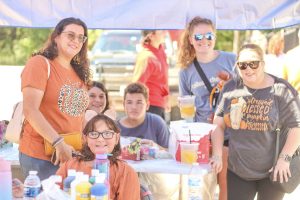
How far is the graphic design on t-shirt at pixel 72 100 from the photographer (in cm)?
399

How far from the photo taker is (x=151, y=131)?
5.49 metres

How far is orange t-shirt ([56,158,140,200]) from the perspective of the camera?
3649 mm

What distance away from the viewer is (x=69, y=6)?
5.12 m

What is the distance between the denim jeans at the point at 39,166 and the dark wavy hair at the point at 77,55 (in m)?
0.65

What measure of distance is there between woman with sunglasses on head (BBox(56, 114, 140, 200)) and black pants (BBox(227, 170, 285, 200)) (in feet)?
3.08

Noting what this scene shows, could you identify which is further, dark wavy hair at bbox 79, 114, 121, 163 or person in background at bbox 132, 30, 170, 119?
person in background at bbox 132, 30, 170, 119

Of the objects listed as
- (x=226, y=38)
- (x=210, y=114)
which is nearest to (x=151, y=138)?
(x=210, y=114)

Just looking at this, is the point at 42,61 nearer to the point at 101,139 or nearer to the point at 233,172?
the point at 101,139

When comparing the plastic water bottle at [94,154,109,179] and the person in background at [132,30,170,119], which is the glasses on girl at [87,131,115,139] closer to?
the plastic water bottle at [94,154,109,179]

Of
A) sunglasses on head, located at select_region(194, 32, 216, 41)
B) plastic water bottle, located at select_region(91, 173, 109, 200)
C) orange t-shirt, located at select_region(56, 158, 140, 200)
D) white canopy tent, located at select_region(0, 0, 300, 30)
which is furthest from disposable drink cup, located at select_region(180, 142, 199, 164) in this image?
plastic water bottle, located at select_region(91, 173, 109, 200)

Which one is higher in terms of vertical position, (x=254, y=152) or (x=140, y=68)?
(x=140, y=68)

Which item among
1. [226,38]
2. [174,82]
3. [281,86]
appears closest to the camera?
[281,86]

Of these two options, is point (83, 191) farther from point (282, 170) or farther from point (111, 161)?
point (282, 170)

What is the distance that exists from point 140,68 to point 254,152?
286 centimetres
